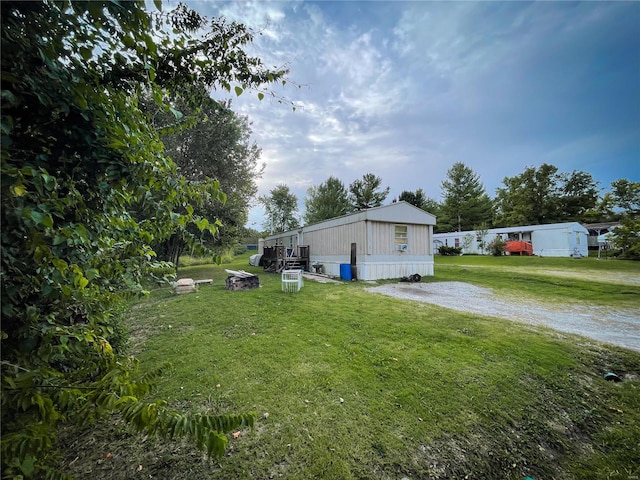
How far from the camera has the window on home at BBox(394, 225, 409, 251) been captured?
11.4m

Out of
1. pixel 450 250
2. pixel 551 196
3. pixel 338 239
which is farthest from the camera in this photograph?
pixel 551 196

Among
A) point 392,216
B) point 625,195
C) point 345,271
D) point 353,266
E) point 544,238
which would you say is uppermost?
point 625,195

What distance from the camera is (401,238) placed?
11562 mm

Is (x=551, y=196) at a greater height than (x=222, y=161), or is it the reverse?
(x=551, y=196)

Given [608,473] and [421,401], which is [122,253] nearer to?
[421,401]

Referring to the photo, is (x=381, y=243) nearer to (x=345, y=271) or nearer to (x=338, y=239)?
(x=345, y=271)

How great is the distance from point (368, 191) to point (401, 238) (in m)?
21.3

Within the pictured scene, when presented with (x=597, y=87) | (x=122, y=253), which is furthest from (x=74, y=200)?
(x=597, y=87)

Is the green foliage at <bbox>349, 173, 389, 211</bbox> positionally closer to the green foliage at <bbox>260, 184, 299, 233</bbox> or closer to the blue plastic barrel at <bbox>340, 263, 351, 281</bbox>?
Result: the green foliage at <bbox>260, 184, 299, 233</bbox>

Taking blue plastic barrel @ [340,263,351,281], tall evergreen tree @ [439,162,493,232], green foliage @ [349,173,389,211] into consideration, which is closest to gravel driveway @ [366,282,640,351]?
blue plastic barrel @ [340,263,351,281]

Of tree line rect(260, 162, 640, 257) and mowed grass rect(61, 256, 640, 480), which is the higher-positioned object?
tree line rect(260, 162, 640, 257)

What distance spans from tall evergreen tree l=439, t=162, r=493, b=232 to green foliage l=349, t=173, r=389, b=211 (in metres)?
8.53

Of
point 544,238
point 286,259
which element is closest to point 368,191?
point 544,238

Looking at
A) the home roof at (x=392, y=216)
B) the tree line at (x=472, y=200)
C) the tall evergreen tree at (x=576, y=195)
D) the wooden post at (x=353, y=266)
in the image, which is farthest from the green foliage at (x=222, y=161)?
the tall evergreen tree at (x=576, y=195)
